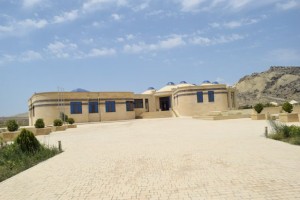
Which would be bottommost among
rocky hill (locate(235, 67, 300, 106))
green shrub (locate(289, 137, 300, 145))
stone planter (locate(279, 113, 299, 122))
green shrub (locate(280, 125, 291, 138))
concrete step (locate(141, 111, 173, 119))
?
green shrub (locate(289, 137, 300, 145))

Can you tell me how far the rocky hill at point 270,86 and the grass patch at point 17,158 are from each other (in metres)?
86.8

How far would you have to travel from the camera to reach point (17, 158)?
1068 cm

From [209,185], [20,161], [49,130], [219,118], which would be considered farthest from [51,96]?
[209,185]

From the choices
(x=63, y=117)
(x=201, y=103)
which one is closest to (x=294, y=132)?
(x=201, y=103)

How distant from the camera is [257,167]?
24.7 feet

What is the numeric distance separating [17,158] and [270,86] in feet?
333

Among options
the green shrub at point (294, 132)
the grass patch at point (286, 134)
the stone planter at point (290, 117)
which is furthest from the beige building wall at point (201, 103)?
the green shrub at point (294, 132)

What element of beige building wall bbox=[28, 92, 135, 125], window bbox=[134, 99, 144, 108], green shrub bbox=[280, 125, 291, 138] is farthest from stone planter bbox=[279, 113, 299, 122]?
window bbox=[134, 99, 144, 108]

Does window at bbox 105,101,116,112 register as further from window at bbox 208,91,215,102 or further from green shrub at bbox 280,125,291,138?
green shrub at bbox 280,125,291,138

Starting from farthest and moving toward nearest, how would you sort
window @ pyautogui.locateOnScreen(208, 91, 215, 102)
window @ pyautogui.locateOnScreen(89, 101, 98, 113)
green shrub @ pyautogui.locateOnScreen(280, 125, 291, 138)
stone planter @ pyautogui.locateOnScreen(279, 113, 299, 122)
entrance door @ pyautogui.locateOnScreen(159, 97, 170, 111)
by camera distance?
1. entrance door @ pyautogui.locateOnScreen(159, 97, 170, 111)
2. window @ pyautogui.locateOnScreen(89, 101, 98, 113)
3. window @ pyautogui.locateOnScreen(208, 91, 215, 102)
4. stone planter @ pyautogui.locateOnScreen(279, 113, 299, 122)
5. green shrub @ pyautogui.locateOnScreen(280, 125, 291, 138)

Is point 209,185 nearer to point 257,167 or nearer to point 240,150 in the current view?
point 257,167

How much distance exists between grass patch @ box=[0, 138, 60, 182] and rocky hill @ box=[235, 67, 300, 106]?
8677 centimetres

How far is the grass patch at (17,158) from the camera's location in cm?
917

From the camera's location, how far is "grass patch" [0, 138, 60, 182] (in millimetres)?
9172
